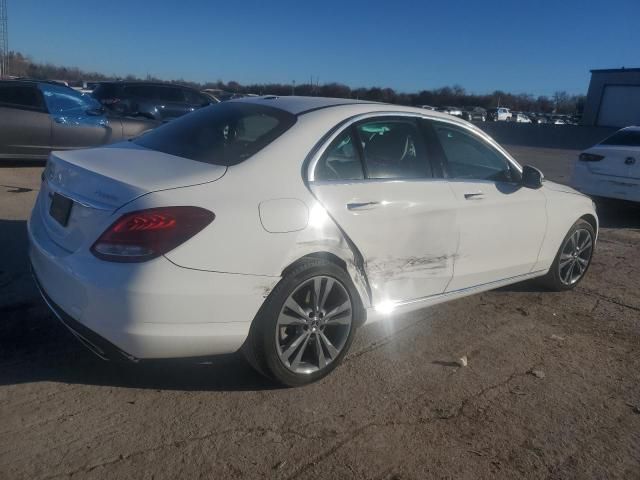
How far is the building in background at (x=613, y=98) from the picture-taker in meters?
44.8

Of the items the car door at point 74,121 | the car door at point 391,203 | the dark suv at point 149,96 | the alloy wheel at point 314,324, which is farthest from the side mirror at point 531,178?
the dark suv at point 149,96

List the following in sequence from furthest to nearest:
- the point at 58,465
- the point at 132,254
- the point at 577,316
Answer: the point at 577,316
the point at 132,254
the point at 58,465

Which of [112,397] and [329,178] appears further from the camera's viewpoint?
[329,178]

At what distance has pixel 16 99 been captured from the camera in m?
9.18

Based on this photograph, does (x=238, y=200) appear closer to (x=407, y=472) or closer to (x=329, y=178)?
(x=329, y=178)

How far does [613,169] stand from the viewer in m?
8.82

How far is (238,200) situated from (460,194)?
5.86 ft

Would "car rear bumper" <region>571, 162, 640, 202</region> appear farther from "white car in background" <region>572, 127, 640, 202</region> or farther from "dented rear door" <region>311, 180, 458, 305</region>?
"dented rear door" <region>311, 180, 458, 305</region>

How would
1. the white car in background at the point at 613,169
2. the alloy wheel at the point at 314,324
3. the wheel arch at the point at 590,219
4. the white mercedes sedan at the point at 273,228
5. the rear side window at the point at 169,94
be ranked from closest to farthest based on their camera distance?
the white mercedes sedan at the point at 273,228 → the alloy wheel at the point at 314,324 → the wheel arch at the point at 590,219 → the white car in background at the point at 613,169 → the rear side window at the point at 169,94

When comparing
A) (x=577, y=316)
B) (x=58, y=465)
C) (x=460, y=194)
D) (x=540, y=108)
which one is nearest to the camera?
(x=58, y=465)

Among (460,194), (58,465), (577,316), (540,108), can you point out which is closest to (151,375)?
(58,465)

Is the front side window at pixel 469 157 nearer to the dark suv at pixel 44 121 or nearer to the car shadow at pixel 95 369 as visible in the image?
the car shadow at pixel 95 369


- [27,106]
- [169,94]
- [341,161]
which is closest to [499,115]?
[169,94]

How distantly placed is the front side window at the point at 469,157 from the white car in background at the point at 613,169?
5.07m
